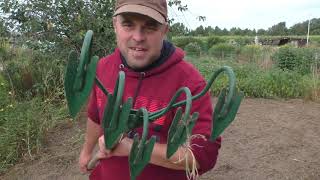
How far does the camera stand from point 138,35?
1.34 metres

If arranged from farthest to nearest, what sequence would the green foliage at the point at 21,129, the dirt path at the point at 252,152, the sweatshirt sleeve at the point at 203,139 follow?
the green foliage at the point at 21,129 → the dirt path at the point at 252,152 → the sweatshirt sleeve at the point at 203,139

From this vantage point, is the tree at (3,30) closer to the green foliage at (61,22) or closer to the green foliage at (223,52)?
the green foliage at (61,22)

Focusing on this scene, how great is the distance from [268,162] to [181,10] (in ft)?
9.27

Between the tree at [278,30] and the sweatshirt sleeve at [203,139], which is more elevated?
the sweatshirt sleeve at [203,139]

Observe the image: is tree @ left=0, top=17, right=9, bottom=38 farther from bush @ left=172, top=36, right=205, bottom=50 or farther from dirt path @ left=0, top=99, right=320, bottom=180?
bush @ left=172, top=36, right=205, bottom=50

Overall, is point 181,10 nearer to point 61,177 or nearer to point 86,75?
point 61,177

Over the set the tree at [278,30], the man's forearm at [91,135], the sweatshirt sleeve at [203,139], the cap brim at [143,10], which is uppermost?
the cap brim at [143,10]

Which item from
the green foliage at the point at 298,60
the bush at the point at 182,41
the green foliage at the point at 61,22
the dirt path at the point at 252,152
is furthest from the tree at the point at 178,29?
the green foliage at the point at 298,60

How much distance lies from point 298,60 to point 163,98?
36.8 feet

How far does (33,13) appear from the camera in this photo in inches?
246

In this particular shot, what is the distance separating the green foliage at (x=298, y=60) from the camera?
38.6 ft

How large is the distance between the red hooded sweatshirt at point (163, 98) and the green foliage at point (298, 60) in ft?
33.9

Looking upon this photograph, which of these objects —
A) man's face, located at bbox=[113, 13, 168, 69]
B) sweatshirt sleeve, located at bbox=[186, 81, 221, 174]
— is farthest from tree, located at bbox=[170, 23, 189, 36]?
man's face, located at bbox=[113, 13, 168, 69]

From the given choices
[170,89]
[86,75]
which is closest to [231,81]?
[86,75]
